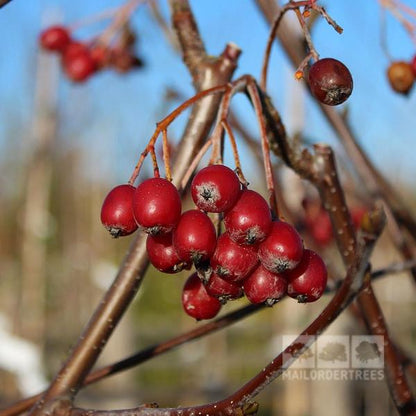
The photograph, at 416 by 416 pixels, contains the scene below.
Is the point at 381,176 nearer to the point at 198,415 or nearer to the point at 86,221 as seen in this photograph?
the point at 198,415

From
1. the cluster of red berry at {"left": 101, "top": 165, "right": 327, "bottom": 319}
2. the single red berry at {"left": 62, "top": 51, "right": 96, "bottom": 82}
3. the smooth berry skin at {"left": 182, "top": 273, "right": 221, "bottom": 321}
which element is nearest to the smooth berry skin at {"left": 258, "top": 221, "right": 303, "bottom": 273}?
the cluster of red berry at {"left": 101, "top": 165, "right": 327, "bottom": 319}

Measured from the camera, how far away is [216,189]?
0.59 meters

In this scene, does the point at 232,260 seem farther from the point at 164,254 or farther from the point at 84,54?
the point at 84,54

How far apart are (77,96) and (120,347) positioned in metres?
3.51

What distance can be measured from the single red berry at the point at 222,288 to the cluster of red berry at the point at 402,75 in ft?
2.20

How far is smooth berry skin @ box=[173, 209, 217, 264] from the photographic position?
23.3 inches

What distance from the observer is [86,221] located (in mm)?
10281

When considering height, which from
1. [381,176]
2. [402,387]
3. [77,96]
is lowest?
[402,387]

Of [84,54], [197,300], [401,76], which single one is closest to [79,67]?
[84,54]

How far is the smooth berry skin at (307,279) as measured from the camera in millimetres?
638

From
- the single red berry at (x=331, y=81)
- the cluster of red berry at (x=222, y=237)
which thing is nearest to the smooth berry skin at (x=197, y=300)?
the cluster of red berry at (x=222, y=237)

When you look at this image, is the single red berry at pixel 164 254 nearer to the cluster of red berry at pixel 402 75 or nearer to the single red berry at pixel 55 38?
the cluster of red berry at pixel 402 75

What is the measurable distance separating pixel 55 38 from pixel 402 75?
1.23m

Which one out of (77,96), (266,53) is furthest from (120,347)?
(266,53)
